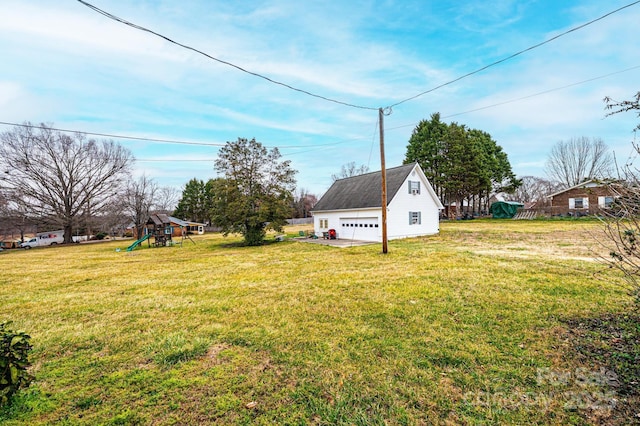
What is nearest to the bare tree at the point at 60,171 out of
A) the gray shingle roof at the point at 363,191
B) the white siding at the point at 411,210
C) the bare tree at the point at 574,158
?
the gray shingle roof at the point at 363,191

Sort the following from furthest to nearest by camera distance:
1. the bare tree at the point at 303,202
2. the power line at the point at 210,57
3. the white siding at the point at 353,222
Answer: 1. the bare tree at the point at 303,202
2. the white siding at the point at 353,222
3. the power line at the point at 210,57

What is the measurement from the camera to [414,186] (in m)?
18.8

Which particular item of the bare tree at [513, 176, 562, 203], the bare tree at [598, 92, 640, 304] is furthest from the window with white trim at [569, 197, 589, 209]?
the bare tree at [598, 92, 640, 304]

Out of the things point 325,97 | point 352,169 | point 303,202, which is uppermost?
point 352,169

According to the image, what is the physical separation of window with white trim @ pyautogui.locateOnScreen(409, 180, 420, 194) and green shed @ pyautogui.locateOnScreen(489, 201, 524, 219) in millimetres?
21611

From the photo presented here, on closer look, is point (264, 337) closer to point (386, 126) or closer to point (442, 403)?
point (442, 403)

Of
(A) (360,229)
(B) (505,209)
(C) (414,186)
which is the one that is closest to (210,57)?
(A) (360,229)

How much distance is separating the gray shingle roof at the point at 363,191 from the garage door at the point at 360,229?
0.93 metres

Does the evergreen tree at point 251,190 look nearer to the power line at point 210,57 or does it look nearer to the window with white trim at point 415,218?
the window with white trim at point 415,218

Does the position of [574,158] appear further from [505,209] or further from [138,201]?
[138,201]

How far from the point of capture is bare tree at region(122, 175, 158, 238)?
112 ft

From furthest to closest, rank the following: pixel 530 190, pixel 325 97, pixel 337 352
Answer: pixel 530 190 < pixel 325 97 < pixel 337 352

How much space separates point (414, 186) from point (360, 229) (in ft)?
15.8

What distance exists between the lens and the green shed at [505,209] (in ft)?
109
